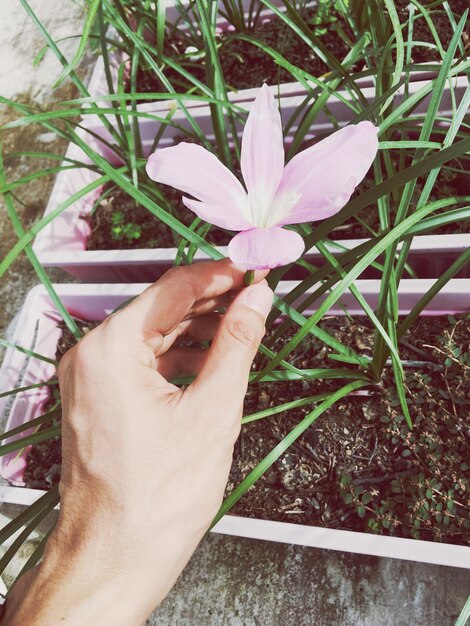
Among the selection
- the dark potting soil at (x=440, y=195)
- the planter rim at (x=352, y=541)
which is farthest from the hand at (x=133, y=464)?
the dark potting soil at (x=440, y=195)

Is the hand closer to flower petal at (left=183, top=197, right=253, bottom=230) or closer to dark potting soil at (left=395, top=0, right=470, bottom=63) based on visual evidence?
flower petal at (left=183, top=197, right=253, bottom=230)

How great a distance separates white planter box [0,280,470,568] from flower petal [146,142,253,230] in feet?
1.13

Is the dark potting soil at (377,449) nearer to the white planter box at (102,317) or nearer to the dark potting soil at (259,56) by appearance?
the white planter box at (102,317)

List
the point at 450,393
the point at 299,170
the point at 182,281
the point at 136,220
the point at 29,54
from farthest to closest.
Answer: the point at 29,54, the point at 136,220, the point at 450,393, the point at 182,281, the point at 299,170

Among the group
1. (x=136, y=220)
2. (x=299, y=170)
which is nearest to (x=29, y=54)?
(x=136, y=220)

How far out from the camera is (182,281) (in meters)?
0.57

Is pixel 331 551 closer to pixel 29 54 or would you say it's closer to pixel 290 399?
pixel 290 399

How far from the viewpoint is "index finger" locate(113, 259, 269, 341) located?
535 mm

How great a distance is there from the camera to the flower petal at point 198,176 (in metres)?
0.44

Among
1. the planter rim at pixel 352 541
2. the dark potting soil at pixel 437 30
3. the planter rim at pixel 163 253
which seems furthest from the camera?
the dark potting soil at pixel 437 30

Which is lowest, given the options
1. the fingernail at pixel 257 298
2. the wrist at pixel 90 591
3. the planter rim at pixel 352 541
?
the planter rim at pixel 352 541

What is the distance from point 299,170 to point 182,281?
0.18 metres

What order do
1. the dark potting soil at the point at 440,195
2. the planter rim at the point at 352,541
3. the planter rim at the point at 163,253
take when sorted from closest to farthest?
the planter rim at the point at 352,541 < the planter rim at the point at 163,253 < the dark potting soil at the point at 440,195

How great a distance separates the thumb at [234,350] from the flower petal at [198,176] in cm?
10
